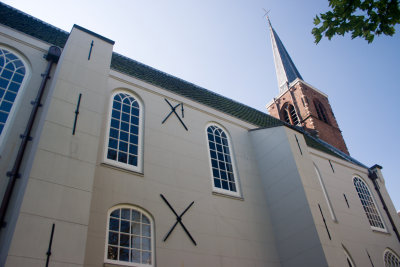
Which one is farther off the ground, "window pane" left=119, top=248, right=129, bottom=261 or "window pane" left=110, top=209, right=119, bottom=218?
"window pane" left=110, top=209, right=119, bottom=218

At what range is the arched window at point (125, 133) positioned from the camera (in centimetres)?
927

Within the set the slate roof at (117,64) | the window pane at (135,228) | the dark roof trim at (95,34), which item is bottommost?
the window pane at (135,228)

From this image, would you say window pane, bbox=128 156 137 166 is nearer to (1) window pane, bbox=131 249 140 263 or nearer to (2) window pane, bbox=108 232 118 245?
(2) window pane, bbox=108 232 118 245

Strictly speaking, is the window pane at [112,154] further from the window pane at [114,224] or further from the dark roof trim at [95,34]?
the dark roof trim at [95,34]

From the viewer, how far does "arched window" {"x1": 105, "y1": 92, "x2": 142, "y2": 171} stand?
9266 millimetres

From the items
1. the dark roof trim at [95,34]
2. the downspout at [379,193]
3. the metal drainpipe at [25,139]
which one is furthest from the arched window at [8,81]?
the downspout at [379,193]

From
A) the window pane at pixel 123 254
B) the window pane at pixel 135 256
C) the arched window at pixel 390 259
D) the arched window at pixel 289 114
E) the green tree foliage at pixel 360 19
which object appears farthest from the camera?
the arched window at pixel 289 114

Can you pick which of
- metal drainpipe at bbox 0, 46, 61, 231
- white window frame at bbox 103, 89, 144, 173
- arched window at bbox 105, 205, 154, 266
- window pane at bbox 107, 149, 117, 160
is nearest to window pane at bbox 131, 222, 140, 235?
arched window at bbox 105, 205, 154, 266

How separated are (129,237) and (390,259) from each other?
11504 mm

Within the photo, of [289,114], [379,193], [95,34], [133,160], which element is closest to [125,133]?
[133,160]

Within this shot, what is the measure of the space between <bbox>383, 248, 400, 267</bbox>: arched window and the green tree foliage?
36.0ft

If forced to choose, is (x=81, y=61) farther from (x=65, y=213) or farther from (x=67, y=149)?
(x=65, y=213)

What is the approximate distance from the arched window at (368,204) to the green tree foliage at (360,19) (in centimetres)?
1144

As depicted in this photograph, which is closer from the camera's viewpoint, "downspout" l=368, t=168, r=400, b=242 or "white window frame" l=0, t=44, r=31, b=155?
"white window frame" l=0, t=44, r=31, b=155
